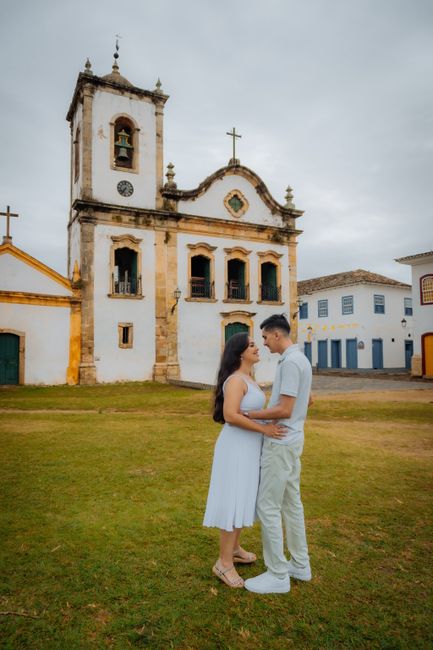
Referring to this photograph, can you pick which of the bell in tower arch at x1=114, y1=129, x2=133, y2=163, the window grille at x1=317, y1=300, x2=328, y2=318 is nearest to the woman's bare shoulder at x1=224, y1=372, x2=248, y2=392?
the bell in tower arch at x1=114, y1=129, x2=133, y2=163

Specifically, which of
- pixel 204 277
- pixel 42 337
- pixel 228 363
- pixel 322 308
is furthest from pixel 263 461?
pixel 322 308

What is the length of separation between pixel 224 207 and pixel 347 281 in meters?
14.1

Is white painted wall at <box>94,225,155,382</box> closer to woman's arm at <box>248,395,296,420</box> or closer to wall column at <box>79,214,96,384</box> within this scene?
wall column at <box>79,214,96,384</box>

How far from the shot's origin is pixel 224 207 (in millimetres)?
20938

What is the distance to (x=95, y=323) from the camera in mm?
17984

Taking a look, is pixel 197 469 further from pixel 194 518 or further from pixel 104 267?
pixel 104 267

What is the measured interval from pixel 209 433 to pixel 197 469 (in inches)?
94.6

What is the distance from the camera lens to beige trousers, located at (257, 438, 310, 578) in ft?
9.89

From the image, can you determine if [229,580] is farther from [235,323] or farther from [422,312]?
[422,312]

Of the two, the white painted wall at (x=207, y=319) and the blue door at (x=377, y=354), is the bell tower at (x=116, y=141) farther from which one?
the blue door at (x=377, y=354)

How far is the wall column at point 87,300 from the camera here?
17.6 metres

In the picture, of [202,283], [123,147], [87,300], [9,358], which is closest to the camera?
[9,358]

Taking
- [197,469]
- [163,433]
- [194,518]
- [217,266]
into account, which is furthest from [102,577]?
[217,266]

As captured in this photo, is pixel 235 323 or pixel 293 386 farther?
pixel 235 323
